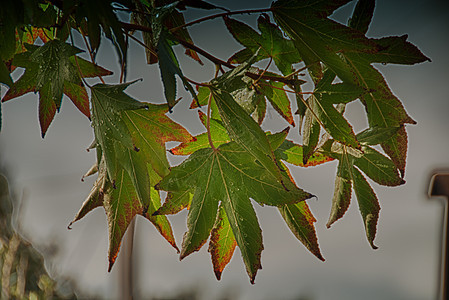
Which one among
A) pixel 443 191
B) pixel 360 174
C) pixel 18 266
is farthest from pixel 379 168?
pixel 18 266

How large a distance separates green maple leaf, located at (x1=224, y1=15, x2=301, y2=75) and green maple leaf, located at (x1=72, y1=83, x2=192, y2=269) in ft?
0.23

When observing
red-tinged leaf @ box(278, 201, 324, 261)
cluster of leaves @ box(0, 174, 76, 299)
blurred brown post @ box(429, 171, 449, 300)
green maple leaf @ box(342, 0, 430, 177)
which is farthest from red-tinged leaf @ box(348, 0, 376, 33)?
cluster of leaves @ box(0, 174, 76, 299)

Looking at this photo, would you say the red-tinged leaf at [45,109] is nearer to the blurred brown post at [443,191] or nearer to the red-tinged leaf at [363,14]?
the red-tinged leaf at [363,14]

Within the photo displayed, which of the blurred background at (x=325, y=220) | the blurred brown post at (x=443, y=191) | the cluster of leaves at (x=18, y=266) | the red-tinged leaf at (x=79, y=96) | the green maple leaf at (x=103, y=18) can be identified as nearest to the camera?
the green maple leaf at (x=103, y=18)

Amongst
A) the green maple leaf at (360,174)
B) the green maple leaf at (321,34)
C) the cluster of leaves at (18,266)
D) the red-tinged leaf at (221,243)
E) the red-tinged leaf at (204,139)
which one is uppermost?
the green maple leaf at (321,34)

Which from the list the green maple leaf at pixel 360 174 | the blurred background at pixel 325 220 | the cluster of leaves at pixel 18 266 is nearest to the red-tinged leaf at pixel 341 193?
the green maple leaf at pixel 360 174

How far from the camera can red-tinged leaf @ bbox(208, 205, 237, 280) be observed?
25cm

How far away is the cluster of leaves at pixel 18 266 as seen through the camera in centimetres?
136

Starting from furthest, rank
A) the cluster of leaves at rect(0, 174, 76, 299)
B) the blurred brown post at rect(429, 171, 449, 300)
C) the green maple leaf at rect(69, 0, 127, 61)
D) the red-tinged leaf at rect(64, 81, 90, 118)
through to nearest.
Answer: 1. the cluster of leaves at rect(0, 174, 76, 299)
2. the blurred brown post at rect(429, 171, 449, 300)
3. the red-tinged leaf at rect(64, 81, 90, 118)
4. the green maple leaf at rect(69, 0, 127, 61)

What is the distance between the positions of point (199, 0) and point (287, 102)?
112 millimetres

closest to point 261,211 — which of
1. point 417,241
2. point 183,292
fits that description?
point 183,292

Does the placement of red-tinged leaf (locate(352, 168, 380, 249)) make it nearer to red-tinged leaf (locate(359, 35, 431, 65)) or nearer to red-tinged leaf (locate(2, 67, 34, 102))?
red-tinged leaf (locate(359, 35, 431, 65))

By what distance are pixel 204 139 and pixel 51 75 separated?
0.10 meters

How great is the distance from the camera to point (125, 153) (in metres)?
0.22
